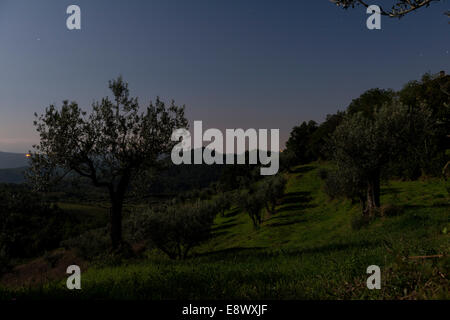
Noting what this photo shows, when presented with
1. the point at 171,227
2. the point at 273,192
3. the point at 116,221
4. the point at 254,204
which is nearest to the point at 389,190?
the point at 273,192

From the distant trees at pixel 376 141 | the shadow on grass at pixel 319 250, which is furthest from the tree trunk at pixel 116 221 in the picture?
the distant trees at pixel 376 141

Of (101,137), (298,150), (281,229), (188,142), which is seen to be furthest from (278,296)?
(298,150)

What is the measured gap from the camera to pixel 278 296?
539 centimetres

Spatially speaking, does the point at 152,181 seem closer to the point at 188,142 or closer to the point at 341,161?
the point at 188,142

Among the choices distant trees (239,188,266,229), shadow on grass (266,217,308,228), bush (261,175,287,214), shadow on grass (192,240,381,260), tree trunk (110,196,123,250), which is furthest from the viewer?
bush (261,175,287,214)

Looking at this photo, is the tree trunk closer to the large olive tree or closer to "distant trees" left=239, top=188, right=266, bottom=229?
the large olive tree

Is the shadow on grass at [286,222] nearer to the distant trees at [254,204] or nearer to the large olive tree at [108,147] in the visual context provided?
the distant trees at [254,204]

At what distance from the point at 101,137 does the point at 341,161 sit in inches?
916

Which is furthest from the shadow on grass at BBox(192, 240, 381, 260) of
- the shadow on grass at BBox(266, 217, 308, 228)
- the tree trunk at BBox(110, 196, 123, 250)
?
the shadow on grass at BBox(266, 217, 308, 228)

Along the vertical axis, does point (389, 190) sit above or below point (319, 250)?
above

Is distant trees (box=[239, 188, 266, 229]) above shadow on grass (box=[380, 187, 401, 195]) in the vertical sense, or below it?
below

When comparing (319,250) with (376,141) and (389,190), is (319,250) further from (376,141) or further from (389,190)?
(389,190)

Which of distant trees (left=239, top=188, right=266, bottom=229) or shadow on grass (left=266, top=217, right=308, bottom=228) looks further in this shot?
distant trees (left=239, top=188, right=266, bottom=229)

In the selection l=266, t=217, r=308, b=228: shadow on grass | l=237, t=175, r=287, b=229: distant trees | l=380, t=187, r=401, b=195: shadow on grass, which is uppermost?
l=380, t=187, r=401, b=195: shadow on grass
